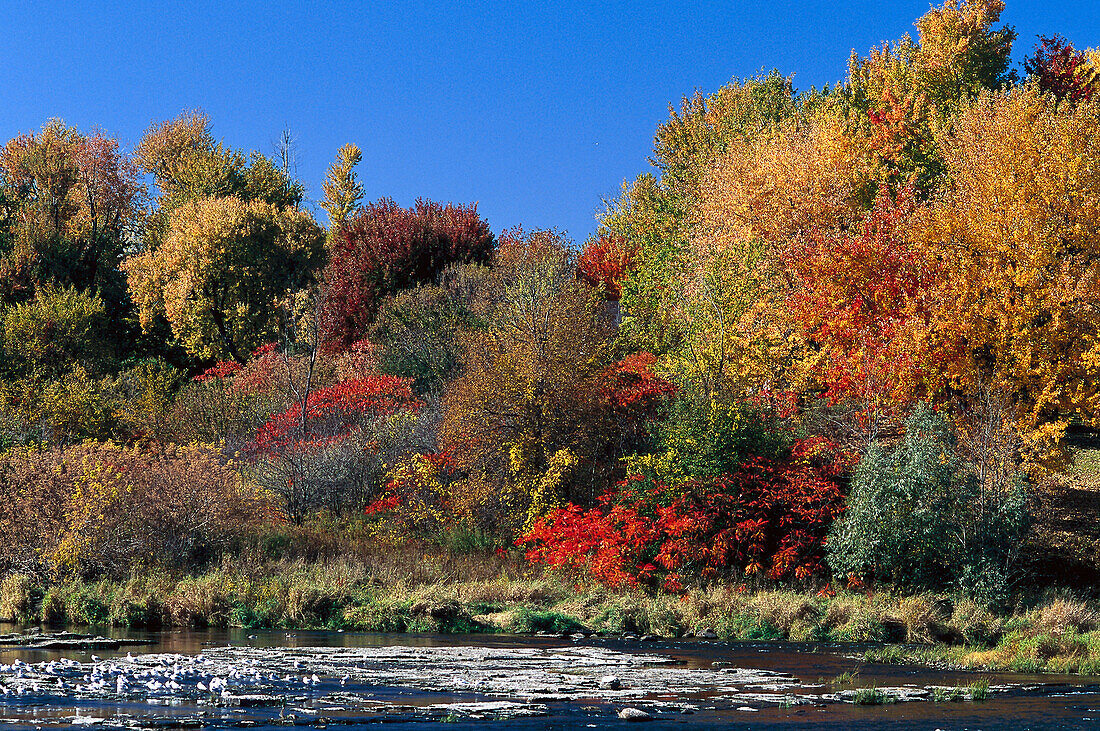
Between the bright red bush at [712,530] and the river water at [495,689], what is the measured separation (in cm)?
540

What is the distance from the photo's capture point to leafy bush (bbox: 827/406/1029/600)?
2708 cm

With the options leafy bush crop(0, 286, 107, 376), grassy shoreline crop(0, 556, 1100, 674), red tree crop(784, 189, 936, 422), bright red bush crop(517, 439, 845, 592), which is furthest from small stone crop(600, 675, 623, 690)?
leafy bush crop(0, 286, 107, 376)

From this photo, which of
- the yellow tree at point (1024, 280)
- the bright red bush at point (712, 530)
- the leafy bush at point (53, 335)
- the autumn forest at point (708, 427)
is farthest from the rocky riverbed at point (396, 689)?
the leafy bush at point (53, 335)

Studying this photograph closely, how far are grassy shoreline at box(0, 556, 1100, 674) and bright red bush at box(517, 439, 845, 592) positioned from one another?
837mm

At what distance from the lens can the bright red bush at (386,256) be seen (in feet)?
181

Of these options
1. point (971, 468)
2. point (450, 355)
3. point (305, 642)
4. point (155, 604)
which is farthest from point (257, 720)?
point (450, 355)

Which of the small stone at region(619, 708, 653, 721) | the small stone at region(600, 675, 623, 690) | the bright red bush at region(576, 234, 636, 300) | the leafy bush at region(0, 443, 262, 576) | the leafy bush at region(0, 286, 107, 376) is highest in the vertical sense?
the bright red bush at region(576, 234, 636, 300)

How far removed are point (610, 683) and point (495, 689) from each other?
1826 mm

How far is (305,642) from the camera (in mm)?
23906

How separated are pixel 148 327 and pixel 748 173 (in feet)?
105

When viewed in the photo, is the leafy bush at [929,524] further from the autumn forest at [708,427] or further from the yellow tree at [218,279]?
the yellow tree at [218,279]

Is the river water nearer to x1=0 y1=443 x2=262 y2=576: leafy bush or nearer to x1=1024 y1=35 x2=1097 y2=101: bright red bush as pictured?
x1=0 y1=443 x2=262 y2=576: leafy bush

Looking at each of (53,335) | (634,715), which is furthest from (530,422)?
(53,335)

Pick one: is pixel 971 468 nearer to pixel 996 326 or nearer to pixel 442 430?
pixel 996 326
